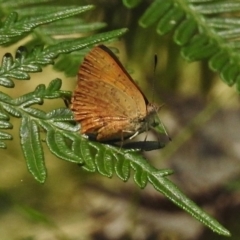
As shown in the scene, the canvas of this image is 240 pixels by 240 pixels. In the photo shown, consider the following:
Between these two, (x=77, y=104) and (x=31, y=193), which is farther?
(x=31, y=193)

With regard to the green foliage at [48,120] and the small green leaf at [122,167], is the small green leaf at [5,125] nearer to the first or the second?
the green foliage at [48,120]

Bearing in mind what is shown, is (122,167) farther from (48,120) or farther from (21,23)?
(21,23)

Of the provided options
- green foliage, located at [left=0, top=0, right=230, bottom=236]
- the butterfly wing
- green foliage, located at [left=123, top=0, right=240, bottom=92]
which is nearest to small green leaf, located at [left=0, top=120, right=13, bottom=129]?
green foliage, located at [left=0, top=0, right=230, bottom=236]

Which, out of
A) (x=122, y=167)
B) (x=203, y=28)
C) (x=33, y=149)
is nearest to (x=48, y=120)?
(x=33, y=149)

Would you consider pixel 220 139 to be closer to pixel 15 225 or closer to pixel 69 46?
pixel 15 225

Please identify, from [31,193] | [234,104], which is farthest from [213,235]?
[31,193]

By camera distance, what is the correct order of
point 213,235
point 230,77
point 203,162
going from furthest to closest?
point 203,162 < point 213,235 < point 230,77

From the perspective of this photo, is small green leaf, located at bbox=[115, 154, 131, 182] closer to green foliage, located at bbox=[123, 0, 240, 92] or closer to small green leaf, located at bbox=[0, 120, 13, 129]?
small green leaf, located at bbox=[0, 120, 13, 129]
